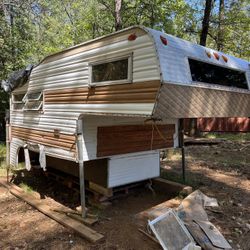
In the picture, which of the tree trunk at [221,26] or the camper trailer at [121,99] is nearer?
the camper trailer at [121,99]

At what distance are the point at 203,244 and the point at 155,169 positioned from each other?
298 centimetres

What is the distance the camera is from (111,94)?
4312 millimetres

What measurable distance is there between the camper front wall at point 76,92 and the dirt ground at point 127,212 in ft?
4.11

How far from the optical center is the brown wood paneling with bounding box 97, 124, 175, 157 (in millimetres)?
5324

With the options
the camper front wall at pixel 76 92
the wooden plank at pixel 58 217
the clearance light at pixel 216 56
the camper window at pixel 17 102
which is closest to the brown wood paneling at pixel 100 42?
the camper front wall at pixel 76 92

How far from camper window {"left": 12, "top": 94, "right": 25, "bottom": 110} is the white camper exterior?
26 millimetres

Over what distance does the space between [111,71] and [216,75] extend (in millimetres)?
1849

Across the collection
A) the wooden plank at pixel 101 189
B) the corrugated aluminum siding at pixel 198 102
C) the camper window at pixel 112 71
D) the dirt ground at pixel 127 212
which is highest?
the camper window at pixel 112 71

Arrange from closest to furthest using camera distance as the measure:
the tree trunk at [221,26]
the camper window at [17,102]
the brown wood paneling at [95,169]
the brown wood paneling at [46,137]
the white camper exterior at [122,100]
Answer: the white camper exterior at [122,100]
the brown wood paneling at [46,137]
the brown wood paneling at [95,169]
the camper window at [17,102]
the tree trunk at [221,26]

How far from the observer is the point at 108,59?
4.38 m

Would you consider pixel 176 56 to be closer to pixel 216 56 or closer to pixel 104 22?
pixel 216 56

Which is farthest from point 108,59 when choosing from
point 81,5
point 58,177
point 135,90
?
point 81,5

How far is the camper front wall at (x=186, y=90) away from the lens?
3656mm

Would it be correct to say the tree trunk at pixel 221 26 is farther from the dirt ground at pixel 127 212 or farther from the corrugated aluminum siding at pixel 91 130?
the corrugated aluminum siding at pixel 91 130
